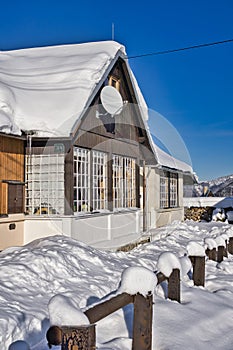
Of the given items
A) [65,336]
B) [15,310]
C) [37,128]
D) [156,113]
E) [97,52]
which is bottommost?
[15,310]

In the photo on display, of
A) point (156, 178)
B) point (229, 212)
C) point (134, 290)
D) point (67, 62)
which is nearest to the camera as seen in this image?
point (134, 290)

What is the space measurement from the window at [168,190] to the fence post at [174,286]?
13.7 m

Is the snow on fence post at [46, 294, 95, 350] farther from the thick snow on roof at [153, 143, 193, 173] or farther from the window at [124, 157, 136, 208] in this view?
the thick snow on roof at [153, 143, 193, 173]

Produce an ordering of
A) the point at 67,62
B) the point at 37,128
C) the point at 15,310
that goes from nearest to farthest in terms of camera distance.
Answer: the point at 15,310 → the point at 37,128 → the point at 67,62

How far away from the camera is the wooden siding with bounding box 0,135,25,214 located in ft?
31.0

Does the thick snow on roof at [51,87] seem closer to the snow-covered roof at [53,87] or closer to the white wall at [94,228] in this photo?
the snow-covered roof at [53,87]

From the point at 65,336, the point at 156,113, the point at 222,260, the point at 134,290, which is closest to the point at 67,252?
the point at 222,260

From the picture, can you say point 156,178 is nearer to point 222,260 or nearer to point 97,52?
point 97,52

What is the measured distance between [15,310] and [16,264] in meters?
1.84

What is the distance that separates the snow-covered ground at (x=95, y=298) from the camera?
441 centimetres

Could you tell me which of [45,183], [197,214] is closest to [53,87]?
[45,183]

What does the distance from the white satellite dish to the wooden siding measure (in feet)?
9.45

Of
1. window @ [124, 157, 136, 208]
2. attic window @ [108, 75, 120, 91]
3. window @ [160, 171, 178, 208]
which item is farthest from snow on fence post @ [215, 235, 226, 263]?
window @ [160, 171, 178, 208]

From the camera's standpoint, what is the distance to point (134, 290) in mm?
3725
